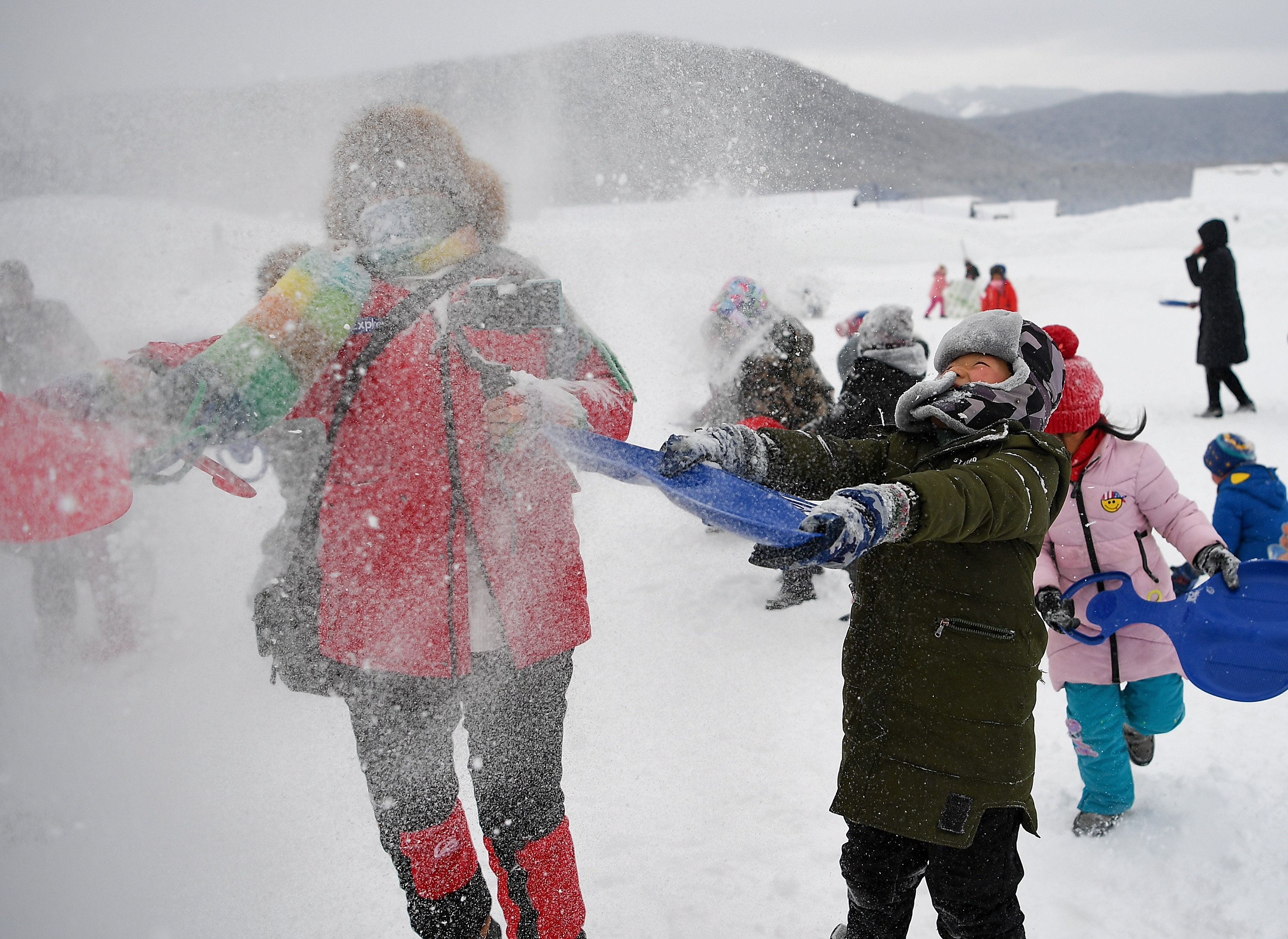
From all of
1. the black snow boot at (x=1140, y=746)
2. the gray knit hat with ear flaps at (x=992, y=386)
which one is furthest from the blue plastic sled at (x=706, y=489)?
the black snow boot at (x=1140, y=746)

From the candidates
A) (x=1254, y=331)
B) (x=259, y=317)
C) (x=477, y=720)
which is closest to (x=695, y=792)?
(x=477, y=720)

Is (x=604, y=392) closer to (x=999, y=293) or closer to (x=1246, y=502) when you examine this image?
(x=1246, y=502)

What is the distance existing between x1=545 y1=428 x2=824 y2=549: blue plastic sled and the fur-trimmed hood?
0.56m

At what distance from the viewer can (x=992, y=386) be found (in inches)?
68.9

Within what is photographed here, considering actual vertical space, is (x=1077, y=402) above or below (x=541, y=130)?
below

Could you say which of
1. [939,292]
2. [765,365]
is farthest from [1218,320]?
[939,292]

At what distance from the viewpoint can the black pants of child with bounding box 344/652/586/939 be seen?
1.77 meters

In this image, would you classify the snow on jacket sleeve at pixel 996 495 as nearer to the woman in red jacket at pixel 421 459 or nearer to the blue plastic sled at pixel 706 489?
the blue plastic sled at pixel 706 489

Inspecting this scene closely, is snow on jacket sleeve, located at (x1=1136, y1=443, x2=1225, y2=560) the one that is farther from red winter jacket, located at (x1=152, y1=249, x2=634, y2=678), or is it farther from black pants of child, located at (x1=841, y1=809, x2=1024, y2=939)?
red winter jacket, located at (x1=152, y1=249, x2=634, y2=678)

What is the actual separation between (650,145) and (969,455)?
6.31 feet

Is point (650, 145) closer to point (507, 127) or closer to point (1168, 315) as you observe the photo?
point (507, 127)

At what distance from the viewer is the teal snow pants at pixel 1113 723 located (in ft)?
8.74

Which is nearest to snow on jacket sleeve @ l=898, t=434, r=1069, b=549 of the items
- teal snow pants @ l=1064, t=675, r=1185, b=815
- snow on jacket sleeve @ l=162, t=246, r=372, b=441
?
snow on jacket sleeve @ l=162, t=246, r=372, b=441

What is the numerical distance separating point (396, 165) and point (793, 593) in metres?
3.51
